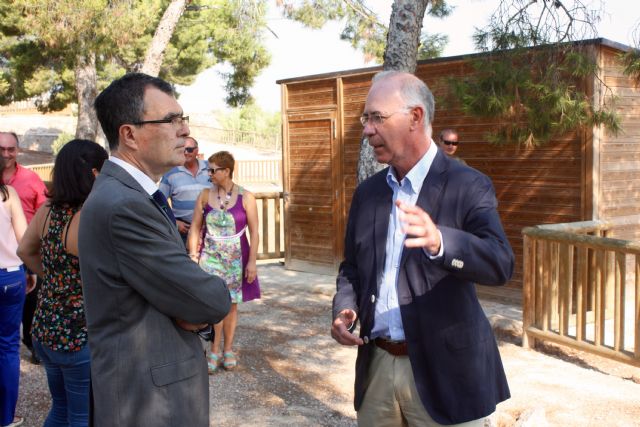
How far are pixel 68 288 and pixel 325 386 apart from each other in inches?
108

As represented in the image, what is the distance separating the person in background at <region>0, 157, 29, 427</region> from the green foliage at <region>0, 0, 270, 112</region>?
19.7ft

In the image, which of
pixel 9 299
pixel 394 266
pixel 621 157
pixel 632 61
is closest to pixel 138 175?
pixel 394 266

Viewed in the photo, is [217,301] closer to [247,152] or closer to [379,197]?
[379,197]

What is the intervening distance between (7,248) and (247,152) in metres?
38.5

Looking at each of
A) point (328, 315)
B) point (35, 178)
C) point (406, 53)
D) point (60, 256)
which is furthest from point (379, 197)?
point (328, 315)

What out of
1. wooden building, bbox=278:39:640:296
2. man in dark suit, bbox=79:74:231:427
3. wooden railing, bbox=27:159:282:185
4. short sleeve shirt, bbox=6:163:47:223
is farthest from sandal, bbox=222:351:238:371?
wooden railing, bbox=27:159:282:185

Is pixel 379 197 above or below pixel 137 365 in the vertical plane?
above

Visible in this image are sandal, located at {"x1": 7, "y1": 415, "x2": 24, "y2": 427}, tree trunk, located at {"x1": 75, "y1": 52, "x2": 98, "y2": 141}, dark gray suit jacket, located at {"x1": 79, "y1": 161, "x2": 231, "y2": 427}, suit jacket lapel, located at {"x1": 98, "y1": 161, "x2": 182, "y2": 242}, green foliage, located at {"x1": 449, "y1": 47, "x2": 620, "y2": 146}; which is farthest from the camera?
tree trunk, located at {"x1": 75, "y1": 52, "x2": 98, "y2": 141}

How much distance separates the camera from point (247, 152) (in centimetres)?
4291

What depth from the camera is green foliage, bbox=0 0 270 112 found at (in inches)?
478

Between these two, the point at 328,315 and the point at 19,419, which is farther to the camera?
the point at 328,315

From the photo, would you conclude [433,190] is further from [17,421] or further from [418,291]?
[17,421]

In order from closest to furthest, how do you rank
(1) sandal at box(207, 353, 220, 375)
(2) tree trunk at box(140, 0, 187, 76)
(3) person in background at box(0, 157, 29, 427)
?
(3) person in background at box(0, 157, 29, 427), (1) sandal at box(207, 353, 220, 375), (2) tree trunk at box(140, 0, 187, 76)

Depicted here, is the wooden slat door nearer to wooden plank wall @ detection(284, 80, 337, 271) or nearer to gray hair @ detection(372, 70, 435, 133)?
wooden plank wall @ detection(284, 80, 337, 271)
